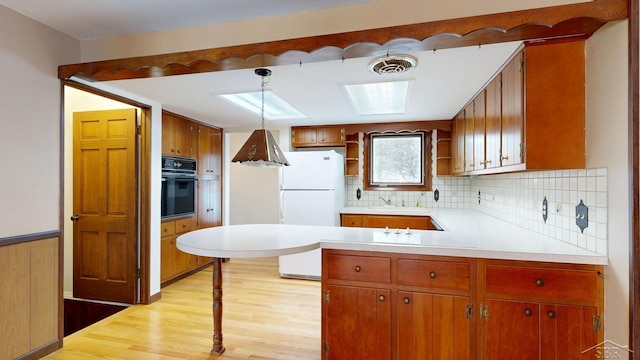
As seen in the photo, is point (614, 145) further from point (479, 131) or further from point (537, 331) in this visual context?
point (479, 131)

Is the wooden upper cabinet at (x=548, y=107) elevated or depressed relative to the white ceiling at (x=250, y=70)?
depressed

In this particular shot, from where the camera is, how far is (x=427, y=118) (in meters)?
4.08

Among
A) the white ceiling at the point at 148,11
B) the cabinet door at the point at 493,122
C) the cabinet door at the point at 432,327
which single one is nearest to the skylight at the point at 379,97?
the cabinet door at the point at 493,122

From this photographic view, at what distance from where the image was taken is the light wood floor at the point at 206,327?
2.28 meters

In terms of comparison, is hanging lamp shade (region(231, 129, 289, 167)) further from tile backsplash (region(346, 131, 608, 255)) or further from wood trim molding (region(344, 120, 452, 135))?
wood trim molding (region(344, 120, 452, 135))

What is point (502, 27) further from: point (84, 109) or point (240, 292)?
point (84, 109)

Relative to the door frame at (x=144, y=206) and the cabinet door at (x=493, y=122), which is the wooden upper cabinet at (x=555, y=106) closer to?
the cabinet door at (x=493, y=122)

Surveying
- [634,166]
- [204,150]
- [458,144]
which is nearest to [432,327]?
[634,166]

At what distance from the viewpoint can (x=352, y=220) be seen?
4082 millimetres

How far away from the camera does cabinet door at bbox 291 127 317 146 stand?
459cm

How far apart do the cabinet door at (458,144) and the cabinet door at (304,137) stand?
6.48ft

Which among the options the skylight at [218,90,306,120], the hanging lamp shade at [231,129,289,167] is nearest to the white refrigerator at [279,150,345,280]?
the skylight at [218,90,306,120]

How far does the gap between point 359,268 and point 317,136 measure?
292 centimetres

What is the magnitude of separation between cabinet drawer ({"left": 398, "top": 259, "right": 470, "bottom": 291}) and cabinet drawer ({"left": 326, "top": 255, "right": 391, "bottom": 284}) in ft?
0.32
